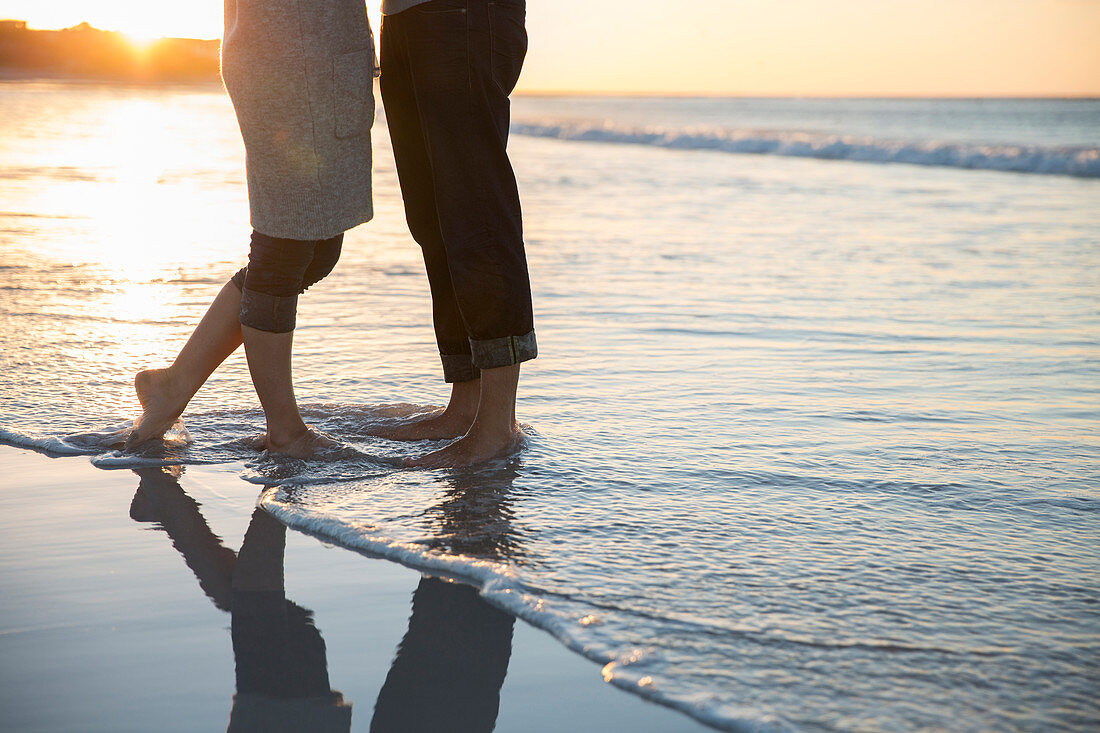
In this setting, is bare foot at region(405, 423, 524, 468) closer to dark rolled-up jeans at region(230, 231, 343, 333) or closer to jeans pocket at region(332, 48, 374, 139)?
dark rolled-up jeans at region(230, 231, 343, 333)

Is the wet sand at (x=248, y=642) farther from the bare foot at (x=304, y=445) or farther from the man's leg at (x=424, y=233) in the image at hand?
the man's leg at (x=424, y=233)

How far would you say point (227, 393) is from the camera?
2.69 meters

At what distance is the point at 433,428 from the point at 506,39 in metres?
0.86

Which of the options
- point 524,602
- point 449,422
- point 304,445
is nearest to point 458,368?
point 449,422

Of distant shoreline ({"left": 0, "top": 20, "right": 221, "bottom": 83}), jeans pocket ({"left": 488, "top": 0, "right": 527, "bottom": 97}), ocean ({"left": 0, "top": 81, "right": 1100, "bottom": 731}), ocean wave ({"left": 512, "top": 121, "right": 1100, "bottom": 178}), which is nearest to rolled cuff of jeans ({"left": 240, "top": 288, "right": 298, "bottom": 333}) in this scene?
ocean ({"left": 0, "top": 81, "right": 1100, "bottom": 731})

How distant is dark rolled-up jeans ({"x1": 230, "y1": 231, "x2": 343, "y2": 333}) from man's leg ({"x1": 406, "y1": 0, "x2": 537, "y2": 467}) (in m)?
0.27

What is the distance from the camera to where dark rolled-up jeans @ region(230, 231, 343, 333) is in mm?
2068

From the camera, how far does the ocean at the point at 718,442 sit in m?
1.32

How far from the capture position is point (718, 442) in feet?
7.45

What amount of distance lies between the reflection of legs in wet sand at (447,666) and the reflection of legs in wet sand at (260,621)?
0.07m

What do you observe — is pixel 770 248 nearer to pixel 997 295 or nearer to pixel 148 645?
pixel 997 295

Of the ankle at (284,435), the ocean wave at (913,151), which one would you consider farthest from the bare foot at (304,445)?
the ocean wave at (913,151)

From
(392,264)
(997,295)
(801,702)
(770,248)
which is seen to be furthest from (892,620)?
(770,248)

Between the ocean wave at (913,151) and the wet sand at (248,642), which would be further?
the ocean wave at (913,151)
